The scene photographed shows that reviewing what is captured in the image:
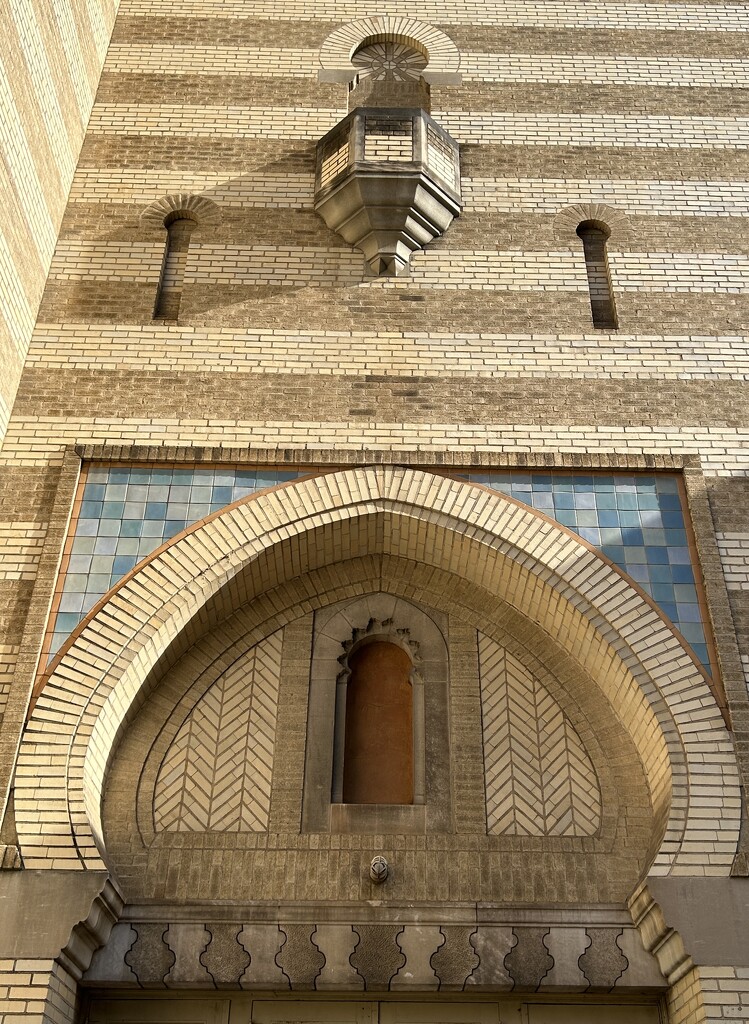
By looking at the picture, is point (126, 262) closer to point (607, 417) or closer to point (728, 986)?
point (607, 417)

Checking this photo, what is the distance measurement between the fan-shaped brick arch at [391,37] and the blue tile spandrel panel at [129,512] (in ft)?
14.7

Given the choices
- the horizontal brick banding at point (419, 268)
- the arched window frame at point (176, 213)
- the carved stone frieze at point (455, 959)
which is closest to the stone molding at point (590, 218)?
the horizontal brick banding at point (419, 268)

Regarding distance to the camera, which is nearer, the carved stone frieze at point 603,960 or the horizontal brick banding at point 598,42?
the carved stone frieze at point 603,960

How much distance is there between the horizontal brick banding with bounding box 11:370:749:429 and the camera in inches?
322

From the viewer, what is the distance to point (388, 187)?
8.93 meters

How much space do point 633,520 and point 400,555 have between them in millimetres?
1690

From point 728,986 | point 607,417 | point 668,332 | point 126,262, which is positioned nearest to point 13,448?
point 126,262

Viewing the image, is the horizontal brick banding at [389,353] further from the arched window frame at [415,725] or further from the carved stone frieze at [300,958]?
the carved stone frieze at [300,958]

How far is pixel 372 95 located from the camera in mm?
10297

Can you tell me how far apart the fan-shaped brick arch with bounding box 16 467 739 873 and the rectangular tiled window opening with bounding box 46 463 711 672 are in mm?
133

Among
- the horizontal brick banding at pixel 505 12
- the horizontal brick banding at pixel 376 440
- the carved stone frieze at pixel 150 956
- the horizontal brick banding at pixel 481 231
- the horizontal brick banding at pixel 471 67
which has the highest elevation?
the horizontal brick banding at pixel 505 12

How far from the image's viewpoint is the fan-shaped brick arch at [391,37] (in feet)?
33.4

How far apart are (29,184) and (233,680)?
409 centimetres

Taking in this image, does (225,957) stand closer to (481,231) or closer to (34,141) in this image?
(481,231)
